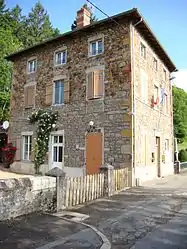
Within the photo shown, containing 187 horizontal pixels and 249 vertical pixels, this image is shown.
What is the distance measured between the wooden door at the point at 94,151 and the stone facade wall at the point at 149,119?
1.89 metres

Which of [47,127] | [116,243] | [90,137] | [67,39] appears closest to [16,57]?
[67,39]

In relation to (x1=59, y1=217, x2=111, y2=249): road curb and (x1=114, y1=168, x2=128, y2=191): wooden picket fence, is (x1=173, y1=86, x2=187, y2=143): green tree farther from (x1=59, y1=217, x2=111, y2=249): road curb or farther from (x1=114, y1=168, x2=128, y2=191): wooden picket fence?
(x1=59, y1=217, x2=111, y2=249): road curb

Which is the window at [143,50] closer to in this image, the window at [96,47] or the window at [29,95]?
the window at [96,47]

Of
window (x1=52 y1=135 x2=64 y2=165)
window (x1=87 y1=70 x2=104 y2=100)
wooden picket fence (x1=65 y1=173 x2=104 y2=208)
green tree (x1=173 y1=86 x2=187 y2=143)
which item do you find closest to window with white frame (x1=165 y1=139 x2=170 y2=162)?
window (x1=87 y1=70 x2=104 y2=100)

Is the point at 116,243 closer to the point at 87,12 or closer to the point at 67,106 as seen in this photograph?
the point at 67,106

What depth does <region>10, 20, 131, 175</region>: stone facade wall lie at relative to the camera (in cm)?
1304

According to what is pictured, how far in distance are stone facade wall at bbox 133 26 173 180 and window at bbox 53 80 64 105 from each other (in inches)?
184

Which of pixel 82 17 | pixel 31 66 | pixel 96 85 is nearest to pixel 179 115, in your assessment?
pixel 82 17

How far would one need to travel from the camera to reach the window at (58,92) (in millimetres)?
15938

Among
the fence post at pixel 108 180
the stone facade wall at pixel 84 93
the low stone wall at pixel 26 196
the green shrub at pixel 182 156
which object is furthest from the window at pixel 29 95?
the green shrub at pixel 182 156

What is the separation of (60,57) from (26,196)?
37.8 feet

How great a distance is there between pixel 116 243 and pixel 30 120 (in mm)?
13325

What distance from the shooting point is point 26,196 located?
21.7 feet

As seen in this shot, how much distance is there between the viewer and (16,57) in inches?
759
